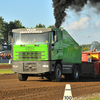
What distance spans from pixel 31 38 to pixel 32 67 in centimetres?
169

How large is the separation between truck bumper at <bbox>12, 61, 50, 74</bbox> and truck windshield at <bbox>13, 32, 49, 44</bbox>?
1.21 meters

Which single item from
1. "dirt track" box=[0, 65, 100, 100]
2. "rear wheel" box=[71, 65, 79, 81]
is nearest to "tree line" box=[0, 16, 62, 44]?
"rear wheel" box=[71, 65, 79, 81]

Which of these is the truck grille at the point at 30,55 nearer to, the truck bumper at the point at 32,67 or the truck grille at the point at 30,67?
the truck bumper at the point at 32,67

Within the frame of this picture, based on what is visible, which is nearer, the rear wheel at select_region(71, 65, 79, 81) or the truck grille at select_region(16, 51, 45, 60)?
the truck grille at select_region(16, 51, 45, 60)

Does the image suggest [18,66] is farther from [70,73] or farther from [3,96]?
[3,96]

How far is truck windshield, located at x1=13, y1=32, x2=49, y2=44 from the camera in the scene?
14.2m

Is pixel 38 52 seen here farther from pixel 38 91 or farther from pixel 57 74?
pixel 38 91

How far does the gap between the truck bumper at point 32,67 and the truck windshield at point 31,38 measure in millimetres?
1210

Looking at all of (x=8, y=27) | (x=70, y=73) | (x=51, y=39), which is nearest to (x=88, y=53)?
(x=70, y=73)

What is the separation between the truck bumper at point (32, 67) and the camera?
14.3 meters

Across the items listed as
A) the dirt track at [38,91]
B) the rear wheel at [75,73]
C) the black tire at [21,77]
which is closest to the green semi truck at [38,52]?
the black tire at [21,77]

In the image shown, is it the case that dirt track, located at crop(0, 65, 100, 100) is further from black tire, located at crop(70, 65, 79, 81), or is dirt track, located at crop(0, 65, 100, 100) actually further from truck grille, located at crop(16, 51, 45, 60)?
black tire, located at crop(70, 65, 79, 81)

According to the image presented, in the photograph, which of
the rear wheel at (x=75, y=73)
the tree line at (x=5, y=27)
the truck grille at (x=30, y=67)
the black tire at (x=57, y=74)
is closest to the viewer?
the truck grille at (x=30, y=67)

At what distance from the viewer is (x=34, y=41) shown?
14336mm
